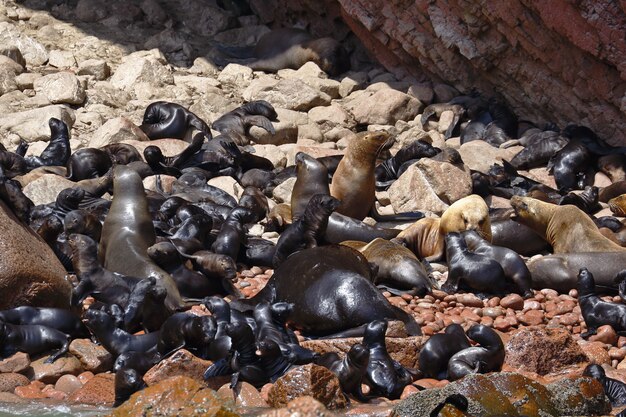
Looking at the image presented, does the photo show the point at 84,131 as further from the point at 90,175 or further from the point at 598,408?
the point at 598,408

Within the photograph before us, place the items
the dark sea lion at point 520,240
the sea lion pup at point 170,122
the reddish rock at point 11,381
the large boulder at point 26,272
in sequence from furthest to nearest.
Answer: the sea lion pup at point 170,122 < the dark sea lion at point 520,240 < the large boulder at point 26,272 < the reddish rock at point 11,381

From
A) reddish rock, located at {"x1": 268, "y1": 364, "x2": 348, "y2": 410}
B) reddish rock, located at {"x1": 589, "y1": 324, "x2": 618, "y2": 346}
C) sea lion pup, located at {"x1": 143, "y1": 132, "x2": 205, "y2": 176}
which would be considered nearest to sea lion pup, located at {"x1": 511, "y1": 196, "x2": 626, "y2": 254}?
reddish rock, located at {"x1": 589, "y1": 324, "x2": 618, "y2": 346}

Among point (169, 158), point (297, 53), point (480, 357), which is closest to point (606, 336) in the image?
point (480, 357)

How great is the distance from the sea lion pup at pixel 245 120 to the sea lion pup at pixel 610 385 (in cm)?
877

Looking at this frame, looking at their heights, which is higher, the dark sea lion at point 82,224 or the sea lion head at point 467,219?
the sea lion head at point 467,219

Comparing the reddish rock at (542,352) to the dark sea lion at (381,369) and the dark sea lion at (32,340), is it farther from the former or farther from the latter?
the dark sea lion at (32,340)

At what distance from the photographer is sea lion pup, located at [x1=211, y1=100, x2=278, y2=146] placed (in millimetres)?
15117

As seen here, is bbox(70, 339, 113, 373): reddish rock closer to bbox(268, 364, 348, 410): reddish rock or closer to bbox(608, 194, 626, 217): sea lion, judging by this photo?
bbox(268, 364, 348, 410): reddish rock

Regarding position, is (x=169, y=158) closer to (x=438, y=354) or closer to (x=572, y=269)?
(x=572, y=269)

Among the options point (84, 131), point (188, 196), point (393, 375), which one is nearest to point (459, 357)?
point (393, 375)

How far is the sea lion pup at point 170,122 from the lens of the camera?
14739 millimetres

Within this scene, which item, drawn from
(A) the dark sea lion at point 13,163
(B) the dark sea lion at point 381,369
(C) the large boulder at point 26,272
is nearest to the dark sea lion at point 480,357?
(B) the dark sea lion at point 381,369

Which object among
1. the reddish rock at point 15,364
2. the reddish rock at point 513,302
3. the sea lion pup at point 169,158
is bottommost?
the sea lion pup at point 169,158

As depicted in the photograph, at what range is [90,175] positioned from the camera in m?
12.5
